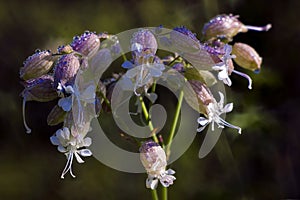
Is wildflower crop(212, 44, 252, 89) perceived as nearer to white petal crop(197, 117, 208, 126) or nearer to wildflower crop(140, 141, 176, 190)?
white petal crop(197, 117, 208, 126)

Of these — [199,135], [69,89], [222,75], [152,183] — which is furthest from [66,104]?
[199,135]

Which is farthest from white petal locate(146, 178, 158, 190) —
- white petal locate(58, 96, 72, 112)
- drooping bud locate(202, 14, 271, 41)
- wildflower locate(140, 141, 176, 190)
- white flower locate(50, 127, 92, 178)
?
drooping bud locate(202, 14, 271, 41)

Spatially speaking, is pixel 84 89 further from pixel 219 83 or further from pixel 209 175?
pixel 209 175

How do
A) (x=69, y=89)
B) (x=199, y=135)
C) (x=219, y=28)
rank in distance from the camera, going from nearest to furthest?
(x=69, y=89) < (x=219, y=28) < (x=199, y=135)

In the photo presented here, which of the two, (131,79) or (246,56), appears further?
(246,56)

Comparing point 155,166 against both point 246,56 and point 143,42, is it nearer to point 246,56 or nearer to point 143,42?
point 143,42

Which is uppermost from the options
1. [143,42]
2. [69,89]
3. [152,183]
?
[143,42]
